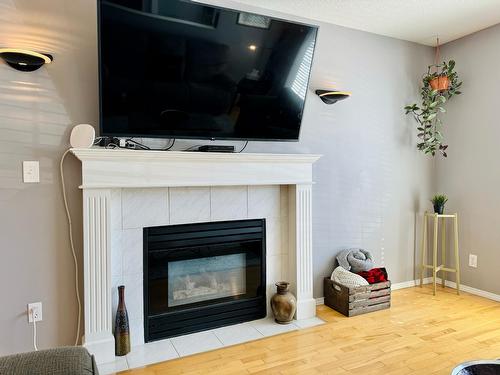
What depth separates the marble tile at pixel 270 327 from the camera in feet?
8.35

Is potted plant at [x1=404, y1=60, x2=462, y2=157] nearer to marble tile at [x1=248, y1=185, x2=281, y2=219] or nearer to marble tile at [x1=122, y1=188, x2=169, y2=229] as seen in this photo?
marble tile at [x1=248, y1=185, x2=281, y2=219]

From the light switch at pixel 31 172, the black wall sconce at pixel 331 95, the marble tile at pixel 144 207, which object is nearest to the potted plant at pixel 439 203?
the black wall sconce at pixel 331 95

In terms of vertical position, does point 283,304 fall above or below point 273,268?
below

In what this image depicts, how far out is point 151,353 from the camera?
226 cm

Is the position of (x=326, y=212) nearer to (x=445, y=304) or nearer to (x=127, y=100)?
(x=445, y=304)

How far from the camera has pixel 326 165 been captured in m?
Result: 3.02

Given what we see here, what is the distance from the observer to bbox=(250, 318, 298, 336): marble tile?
2.54 metres

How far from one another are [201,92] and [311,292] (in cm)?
172

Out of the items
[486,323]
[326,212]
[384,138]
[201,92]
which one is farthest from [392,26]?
[486,323]

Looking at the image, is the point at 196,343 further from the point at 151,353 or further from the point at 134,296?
the point at 134,296

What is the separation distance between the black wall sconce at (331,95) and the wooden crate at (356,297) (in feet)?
4.88

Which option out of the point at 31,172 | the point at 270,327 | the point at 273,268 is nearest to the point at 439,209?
the point at 273,268

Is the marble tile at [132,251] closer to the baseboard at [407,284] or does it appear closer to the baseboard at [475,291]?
the baseboard at [407,284]

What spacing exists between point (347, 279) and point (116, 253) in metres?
1.77
